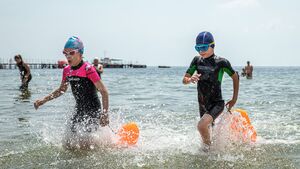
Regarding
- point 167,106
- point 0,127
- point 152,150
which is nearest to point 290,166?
point 152,150

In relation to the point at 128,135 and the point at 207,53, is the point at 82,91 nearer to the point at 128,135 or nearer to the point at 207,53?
the point at 128,135

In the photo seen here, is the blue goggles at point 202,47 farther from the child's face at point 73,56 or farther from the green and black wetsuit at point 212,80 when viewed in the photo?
the child's face at point 73,56

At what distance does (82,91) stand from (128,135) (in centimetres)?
130

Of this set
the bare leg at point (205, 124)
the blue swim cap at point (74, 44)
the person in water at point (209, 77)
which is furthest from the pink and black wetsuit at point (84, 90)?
the bare leg at point (205, 124)

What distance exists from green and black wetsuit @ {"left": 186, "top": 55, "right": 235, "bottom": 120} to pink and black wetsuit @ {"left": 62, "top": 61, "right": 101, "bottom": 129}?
1600 millimetres

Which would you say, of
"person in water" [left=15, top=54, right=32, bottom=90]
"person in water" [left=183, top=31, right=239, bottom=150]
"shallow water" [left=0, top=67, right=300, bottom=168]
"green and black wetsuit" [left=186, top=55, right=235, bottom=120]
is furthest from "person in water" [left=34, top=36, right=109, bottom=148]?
"person in water" [left=15, top=54, right=32, bottom=90]

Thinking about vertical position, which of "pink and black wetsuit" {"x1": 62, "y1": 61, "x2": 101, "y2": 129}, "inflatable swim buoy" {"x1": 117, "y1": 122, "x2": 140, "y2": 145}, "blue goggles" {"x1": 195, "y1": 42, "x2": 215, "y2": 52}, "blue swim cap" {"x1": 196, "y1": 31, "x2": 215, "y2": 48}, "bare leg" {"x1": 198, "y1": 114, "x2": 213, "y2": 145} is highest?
"blue swim cap" {"x1": 196, "y1": 31, "x2": 215, "y2": 48}

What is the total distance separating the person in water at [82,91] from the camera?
5.91 meters

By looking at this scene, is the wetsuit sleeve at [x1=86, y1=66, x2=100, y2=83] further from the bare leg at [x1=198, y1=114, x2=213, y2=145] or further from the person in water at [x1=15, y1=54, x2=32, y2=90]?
the person in water at [x1=15, y1=54, x2=32, y2=90]

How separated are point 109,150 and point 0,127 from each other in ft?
11.0

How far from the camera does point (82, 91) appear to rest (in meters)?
6.08

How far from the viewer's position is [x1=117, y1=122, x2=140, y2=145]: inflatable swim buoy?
683 cm

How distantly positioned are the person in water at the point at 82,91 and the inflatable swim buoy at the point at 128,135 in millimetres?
687

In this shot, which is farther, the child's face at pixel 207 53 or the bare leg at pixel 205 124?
the child's face at pixel 207 53
